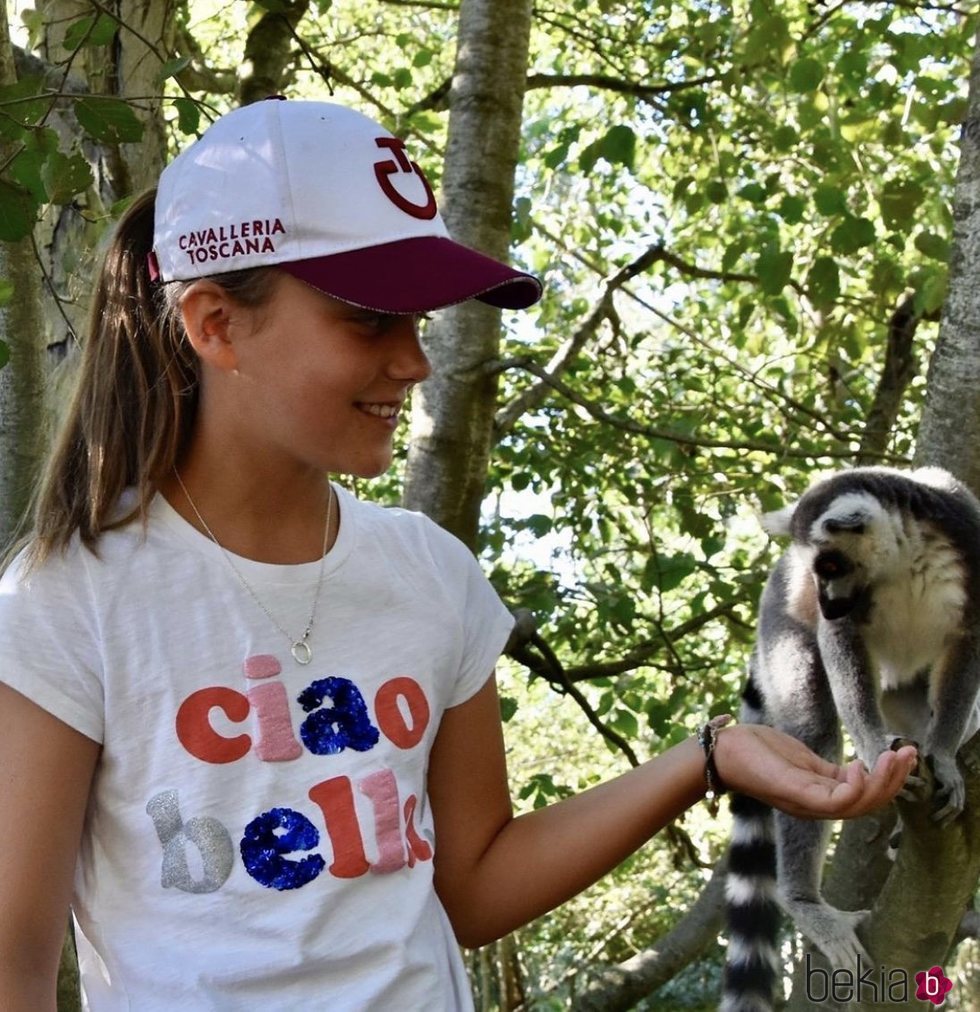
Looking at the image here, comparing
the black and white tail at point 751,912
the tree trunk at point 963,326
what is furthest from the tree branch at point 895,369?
the tree trunk at point 963,326

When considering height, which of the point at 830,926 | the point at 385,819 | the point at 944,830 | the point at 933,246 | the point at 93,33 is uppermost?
the point at 93,33

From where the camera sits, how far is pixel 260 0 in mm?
2709

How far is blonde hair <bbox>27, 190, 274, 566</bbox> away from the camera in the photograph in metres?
1.38

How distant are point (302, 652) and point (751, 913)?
2.24 metres

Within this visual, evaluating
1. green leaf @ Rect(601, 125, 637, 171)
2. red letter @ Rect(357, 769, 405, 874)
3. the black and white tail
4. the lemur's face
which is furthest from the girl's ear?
green leaf @ Rect(601, 125, 637, 171)

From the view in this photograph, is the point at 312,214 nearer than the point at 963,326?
Yes

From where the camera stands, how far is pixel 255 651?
54.4 inches

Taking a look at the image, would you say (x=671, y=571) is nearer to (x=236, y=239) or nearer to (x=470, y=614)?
(x=470, y=614)

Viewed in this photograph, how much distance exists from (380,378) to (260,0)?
5.44 feet

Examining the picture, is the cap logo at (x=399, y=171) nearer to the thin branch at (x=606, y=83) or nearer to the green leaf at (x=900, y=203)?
the green leaf at (x=900, y=203)

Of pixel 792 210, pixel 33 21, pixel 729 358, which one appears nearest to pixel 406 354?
pixel 33 21

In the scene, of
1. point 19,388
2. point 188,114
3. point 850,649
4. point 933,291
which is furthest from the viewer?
→ point 933,291

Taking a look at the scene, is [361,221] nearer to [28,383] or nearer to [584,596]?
[28,383]

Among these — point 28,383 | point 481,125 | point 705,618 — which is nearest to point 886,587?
point 705,618
